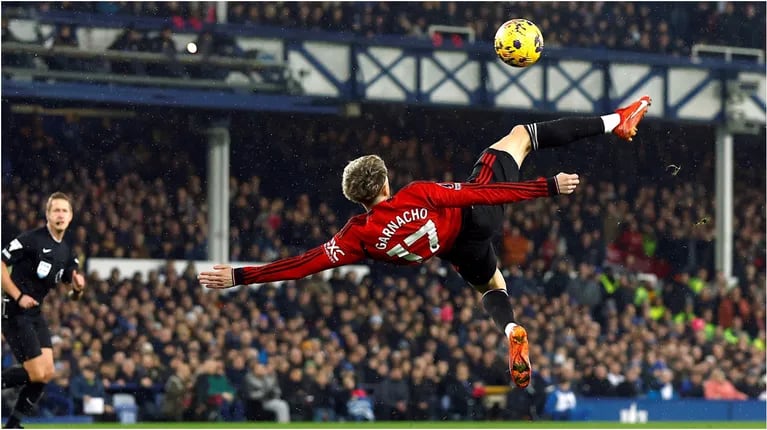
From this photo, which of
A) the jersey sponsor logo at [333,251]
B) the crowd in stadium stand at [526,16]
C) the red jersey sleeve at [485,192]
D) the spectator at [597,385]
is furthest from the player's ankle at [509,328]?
the crowd in stadium stand at [526,16]

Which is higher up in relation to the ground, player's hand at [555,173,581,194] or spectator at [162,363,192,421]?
player's hand at [555,173,581,194]

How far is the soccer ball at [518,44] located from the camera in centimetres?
1155

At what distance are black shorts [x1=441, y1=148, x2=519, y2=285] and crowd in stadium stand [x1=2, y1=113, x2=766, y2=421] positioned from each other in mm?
8444

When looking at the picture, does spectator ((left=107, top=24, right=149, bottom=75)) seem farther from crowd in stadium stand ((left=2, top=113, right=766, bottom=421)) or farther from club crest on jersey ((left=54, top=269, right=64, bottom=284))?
club crest on jersey ((left=54, top=269, right=64, bottom=284))

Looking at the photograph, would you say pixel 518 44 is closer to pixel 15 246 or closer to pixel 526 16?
pixel 15 246

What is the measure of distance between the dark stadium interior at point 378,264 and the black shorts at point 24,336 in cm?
516

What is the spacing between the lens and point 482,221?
34.3ft

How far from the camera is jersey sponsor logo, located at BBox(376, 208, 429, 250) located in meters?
9.85

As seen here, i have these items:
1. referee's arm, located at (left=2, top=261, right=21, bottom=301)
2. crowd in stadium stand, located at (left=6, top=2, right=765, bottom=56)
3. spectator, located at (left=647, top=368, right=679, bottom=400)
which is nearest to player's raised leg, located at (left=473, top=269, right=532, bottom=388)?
referee's arm, located at (left=2, top=261, right=21, bottom=301)

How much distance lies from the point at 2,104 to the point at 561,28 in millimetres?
9696

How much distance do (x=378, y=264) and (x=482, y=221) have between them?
1299 cm

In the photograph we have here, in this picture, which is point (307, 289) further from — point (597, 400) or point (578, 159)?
point (578, 159)

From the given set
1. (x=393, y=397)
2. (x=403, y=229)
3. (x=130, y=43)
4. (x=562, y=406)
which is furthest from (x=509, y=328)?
(x=130, y=43)

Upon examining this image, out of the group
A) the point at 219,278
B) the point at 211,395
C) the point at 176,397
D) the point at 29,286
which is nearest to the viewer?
the point at 219,278
